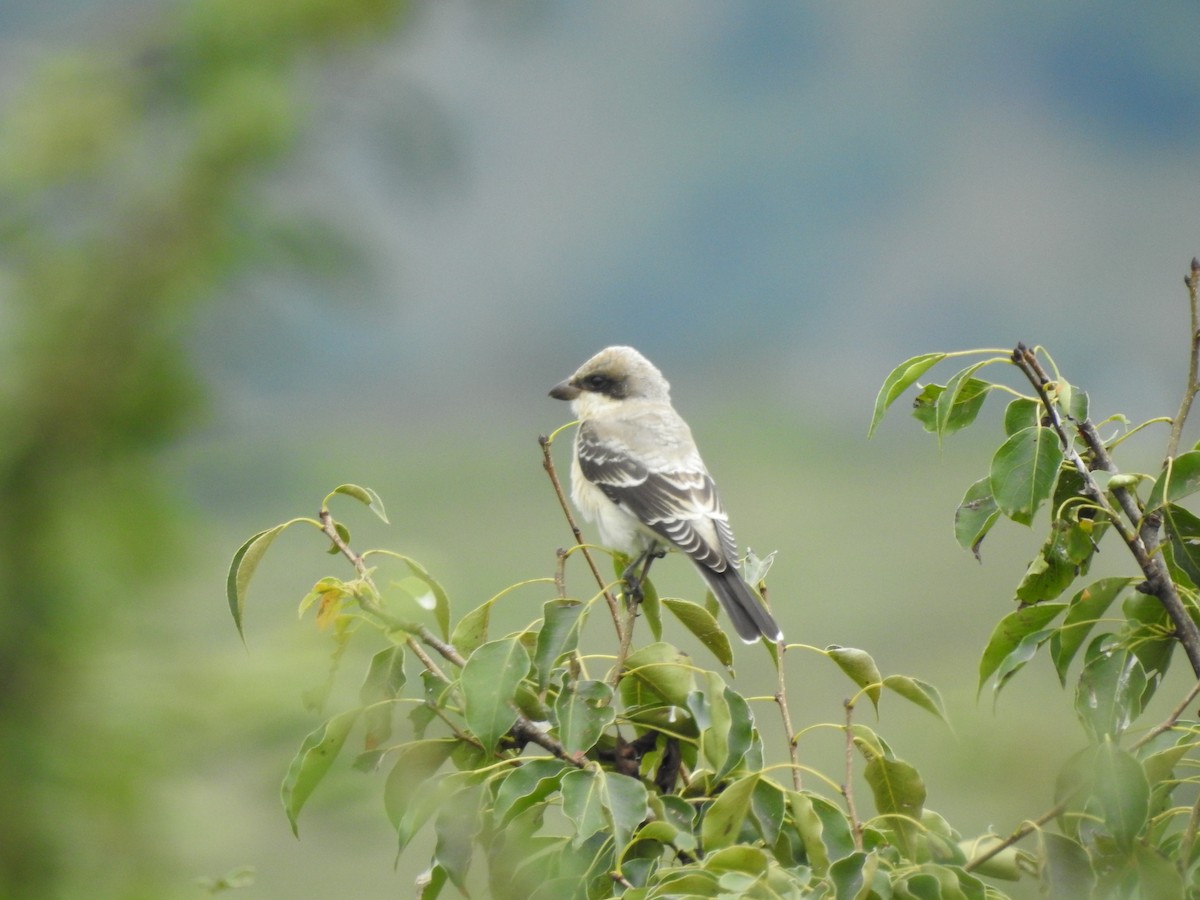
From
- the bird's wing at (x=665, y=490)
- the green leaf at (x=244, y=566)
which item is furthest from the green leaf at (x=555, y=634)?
the bird's wing at (x=665, y=490)

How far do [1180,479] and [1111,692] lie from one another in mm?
332

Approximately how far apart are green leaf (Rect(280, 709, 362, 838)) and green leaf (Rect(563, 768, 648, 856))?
42 centimetres

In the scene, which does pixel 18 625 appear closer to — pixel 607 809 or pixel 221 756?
pixel 221 756

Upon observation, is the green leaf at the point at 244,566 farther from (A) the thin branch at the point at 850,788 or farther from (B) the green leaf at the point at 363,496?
(A) the thin branch at the point at 850,788

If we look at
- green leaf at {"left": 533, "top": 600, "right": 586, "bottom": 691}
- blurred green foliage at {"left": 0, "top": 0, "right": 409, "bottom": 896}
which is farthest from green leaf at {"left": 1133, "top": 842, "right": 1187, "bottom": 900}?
blurred green foliage at {"left": 0, "top": 0, "right": 409, "bottom": 896}

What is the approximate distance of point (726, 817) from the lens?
168cm

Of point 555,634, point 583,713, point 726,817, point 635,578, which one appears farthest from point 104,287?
point 726,817

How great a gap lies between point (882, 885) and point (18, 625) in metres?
2.93

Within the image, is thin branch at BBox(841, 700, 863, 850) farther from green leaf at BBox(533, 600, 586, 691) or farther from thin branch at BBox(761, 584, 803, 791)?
green leaf at BBox(533, 600, 586, 691)

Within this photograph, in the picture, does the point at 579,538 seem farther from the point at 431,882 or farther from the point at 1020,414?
the point at 1020,414

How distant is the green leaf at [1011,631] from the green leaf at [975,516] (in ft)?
0.51

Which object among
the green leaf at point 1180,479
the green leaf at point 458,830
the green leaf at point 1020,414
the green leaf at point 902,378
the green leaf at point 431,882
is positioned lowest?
the green leaf at point 431,882

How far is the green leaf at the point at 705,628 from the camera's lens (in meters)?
2.04

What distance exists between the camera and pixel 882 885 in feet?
5.23
